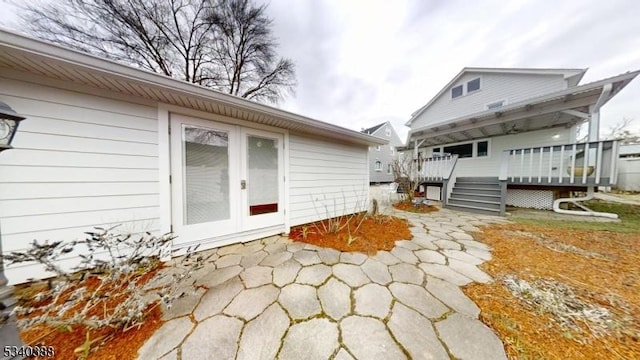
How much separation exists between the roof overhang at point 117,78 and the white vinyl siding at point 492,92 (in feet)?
32.4

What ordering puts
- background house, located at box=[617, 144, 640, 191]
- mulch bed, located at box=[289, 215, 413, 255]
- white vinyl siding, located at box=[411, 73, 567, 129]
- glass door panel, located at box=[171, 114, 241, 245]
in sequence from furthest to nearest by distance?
background house, located at box=[617, 144, 640, 191] < white vinyl siding, located at box=[411, 73, 567, 129] < mulch bed, located at box=[289, 215, 413, 255] < glass door panel, located at box=[171, 114, 241, 245]

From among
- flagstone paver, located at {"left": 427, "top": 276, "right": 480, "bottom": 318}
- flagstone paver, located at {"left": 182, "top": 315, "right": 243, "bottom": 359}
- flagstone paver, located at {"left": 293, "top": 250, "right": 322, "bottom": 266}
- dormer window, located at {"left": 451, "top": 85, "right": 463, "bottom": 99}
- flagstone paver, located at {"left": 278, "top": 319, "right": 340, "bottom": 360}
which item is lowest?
flagstone paver, located at {"left": 182, "top": 315, "right": 243, "bottom": 359}

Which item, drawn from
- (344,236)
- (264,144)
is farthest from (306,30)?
(344,236)

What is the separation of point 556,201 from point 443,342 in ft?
24.5

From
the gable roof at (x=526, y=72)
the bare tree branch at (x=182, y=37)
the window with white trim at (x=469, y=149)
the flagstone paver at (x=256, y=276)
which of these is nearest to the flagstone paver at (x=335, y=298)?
the flagstone paver at (x=256, y=276)

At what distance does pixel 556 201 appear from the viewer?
18.1 feet

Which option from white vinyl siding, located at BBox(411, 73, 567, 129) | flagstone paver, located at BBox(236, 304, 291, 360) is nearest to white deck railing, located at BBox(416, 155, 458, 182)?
white vinyl siding, located at BBox(411, 73, 567, 129)

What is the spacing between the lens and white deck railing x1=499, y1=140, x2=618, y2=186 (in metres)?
4.21

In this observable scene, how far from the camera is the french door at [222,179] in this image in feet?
9.19

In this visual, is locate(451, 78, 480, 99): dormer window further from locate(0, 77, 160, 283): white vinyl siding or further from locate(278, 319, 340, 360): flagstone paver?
locate(0, 77, 160, 283): white vinyl siding

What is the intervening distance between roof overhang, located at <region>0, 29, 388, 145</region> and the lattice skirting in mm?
8126

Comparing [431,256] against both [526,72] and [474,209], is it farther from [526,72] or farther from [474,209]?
[526,72]

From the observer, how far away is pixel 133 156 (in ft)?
8.13

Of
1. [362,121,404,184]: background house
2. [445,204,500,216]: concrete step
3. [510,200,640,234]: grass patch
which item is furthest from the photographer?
[362,121,404,184]: background house
